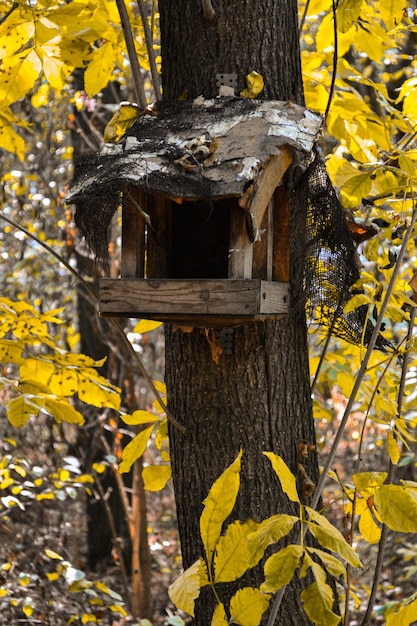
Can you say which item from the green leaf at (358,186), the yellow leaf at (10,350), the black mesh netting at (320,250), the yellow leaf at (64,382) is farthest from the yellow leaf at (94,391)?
the green leaf at (358,186)

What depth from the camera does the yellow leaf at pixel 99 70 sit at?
2.34 metres

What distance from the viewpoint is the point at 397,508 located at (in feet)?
4.30

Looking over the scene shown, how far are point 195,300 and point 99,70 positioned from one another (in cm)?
103

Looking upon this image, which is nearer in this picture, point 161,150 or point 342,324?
point 161,150

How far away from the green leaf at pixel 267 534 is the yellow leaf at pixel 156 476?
1038 millimetres

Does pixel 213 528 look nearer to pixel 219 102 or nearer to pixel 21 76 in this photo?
pixel 219 102

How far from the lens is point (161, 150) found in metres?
1.77

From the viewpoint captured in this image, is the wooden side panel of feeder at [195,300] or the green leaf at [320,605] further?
the wooden side panel of feeder at [195,300]

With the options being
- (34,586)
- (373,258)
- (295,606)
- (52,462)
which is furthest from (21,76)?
(52,462)

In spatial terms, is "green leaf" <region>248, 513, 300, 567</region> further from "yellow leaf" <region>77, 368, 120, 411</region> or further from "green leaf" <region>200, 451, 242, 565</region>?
"yellow leaf" <region>77, 368, 120, 411</region>

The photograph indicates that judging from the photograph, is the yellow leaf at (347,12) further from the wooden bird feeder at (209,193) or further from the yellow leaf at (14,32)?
the yellow leaf at (14,32)

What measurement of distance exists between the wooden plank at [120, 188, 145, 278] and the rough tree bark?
0.18 meters

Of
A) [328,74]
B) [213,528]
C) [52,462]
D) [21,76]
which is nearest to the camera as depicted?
[213,528]

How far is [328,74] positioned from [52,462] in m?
3.61
